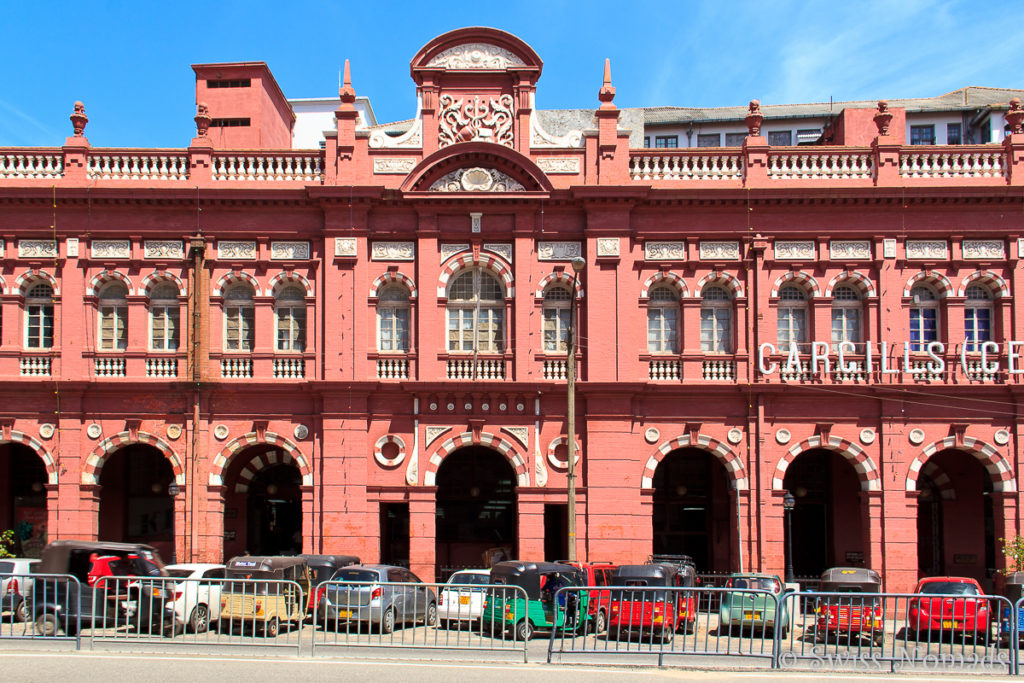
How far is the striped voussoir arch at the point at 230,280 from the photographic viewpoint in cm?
3009

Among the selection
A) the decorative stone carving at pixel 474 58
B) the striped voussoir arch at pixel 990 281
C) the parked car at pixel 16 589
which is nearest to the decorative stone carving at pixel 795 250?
the striped voussoir arch at pixel 990 281

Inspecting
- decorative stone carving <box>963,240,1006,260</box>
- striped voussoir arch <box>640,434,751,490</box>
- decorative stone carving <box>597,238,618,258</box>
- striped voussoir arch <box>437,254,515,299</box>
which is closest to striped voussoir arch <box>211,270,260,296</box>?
striped voussoir arch <box>437,254,515,299</box>

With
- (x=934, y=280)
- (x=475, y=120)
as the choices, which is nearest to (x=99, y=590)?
(x=475, y=120)

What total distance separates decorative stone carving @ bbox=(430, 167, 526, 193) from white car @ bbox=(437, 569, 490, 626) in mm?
11022

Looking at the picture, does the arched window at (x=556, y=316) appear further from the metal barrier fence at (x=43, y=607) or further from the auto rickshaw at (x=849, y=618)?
the metal barrier fence at (x=43, y=607)

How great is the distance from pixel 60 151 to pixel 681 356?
61.8ft

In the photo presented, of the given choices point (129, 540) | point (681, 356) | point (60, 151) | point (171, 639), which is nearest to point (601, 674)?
point (171, 639)

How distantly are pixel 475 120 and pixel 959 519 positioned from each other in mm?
18787

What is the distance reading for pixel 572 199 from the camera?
29.8m

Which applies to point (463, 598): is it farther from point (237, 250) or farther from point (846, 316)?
point (846, 316)

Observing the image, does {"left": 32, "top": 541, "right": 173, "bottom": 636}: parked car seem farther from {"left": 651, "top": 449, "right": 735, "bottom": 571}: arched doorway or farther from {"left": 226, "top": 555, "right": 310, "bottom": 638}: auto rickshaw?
{"left": 651, "top": 449, "right": 735, "bottom": 571}: arched doorway

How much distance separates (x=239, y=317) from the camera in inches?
1196

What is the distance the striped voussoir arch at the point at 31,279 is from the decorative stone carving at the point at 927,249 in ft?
79.9

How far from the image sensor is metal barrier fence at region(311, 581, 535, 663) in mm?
18406
